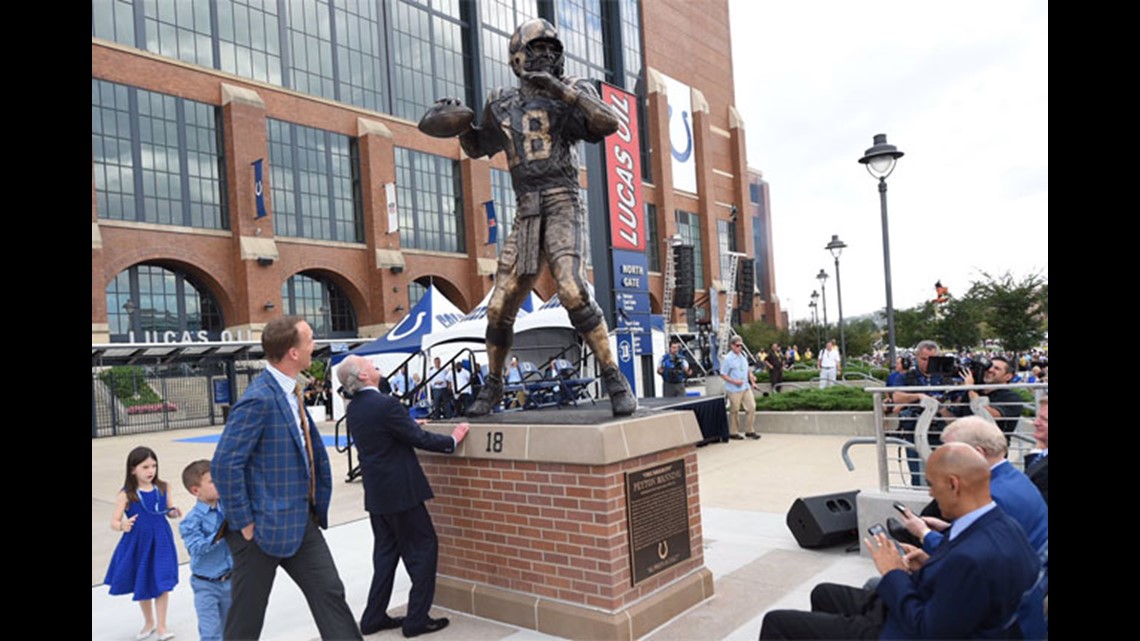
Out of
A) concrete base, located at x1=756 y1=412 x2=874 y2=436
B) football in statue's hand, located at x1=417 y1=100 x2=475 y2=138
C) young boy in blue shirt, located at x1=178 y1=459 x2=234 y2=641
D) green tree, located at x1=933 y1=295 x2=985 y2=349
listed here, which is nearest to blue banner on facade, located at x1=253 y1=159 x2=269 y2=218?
concrete base, located at x1=756 y1=412 x2=874 y2=436

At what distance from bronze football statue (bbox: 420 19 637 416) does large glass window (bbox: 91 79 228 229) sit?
25525 millimetres

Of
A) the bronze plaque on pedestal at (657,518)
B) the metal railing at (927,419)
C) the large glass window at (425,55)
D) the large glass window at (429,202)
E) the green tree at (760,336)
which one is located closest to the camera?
the bronze plaque on pedestal at (657,518)

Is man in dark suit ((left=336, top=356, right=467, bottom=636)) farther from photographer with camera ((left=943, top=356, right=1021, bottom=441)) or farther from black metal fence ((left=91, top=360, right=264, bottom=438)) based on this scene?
black metal fence ((left=91, top=360, right=264, bottom=438))

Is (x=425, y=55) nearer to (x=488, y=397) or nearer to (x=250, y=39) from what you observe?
(x=250, y=39)

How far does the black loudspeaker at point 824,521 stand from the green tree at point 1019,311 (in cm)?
1622

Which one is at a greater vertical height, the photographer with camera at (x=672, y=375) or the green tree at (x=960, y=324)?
the green tree at (x=960, y=324)

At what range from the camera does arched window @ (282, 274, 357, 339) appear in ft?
103

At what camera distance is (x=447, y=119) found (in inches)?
213

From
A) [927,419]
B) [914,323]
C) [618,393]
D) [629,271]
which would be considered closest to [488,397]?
[618,393]

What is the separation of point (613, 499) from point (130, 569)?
10.8ft

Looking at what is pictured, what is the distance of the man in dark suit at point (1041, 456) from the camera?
3771mm

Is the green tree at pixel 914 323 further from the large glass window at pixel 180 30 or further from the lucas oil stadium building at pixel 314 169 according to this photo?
the large glass window at pixel 180 30

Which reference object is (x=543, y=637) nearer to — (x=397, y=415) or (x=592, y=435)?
(x=592, y=435)

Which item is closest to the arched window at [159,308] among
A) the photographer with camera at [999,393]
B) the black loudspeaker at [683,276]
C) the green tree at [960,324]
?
the black loudspeaker at [683,276]
